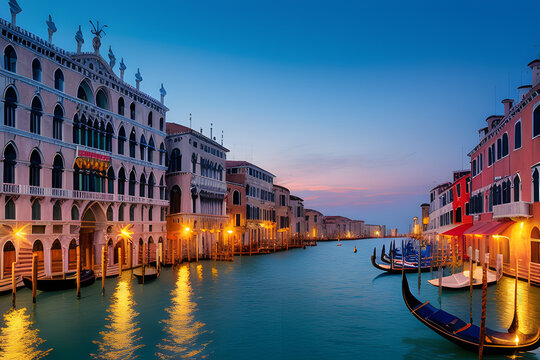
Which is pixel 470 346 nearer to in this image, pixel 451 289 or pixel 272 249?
pixel 451 289

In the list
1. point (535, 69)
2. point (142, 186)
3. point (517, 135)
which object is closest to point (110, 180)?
point (142, 186)

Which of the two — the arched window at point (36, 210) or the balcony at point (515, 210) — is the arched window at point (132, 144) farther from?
the balcony at point (515, 210)

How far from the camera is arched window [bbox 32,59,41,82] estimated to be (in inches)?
752

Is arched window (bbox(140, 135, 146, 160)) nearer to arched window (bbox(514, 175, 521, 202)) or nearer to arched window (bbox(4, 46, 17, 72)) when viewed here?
arched window (bbox(4, 46, 17, 72))

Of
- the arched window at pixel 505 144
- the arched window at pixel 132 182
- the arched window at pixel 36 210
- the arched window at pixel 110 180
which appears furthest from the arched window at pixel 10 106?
the arched window at pixel 505 144

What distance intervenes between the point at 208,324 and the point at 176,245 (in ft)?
59.8

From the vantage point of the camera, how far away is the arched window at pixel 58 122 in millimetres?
20344

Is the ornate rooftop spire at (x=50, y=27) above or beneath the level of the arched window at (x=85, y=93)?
above

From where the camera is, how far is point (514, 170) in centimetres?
2006

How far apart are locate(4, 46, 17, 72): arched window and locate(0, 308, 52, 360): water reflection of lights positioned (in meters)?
9.73

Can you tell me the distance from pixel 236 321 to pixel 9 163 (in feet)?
37.4

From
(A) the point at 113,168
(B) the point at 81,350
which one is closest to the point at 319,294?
(B) the point at 81,350

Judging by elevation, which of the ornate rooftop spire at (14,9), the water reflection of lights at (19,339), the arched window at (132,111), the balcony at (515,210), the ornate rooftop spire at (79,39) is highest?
the ornate rooftop spire at (79,39)

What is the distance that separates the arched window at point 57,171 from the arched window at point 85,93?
3.57m
